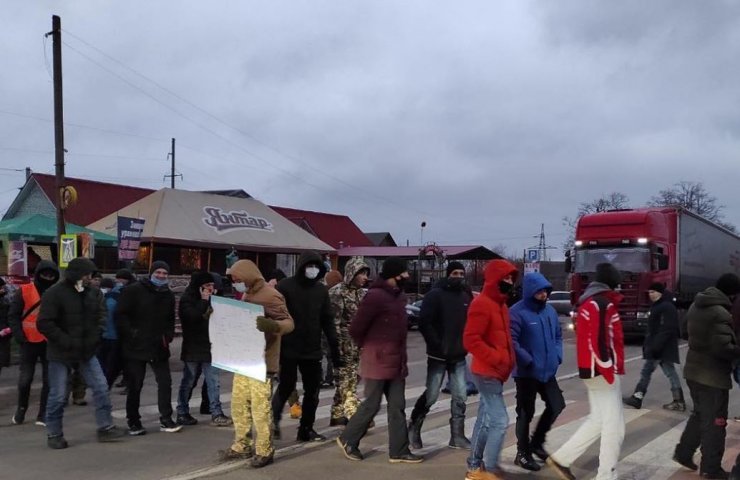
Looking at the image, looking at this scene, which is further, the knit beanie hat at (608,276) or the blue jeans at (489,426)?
the knit beanie hat at (608,276)

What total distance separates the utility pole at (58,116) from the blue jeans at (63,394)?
36.0 feet

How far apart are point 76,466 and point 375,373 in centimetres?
273

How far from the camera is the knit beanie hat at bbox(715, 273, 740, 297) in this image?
6.23 m

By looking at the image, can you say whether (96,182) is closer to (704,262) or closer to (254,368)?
(704,262)

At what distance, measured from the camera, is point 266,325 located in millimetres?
5895

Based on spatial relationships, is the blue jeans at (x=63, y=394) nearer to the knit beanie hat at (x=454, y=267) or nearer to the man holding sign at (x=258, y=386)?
the man holding sign at (x=258, y=386)

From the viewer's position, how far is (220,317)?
247 inches

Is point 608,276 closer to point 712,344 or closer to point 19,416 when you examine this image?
point 712,344

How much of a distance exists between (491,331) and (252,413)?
2211 millimetres

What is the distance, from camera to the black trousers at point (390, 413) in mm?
5984

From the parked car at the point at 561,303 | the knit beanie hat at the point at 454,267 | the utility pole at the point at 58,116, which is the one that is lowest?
the parked car at the point at 561,303

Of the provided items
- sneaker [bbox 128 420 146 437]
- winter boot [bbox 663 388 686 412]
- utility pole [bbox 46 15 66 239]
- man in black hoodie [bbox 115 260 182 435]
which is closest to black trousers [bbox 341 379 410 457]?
man in black hoodie [bbox 115 260 182 435]

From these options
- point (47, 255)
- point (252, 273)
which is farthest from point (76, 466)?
point (47, 255)

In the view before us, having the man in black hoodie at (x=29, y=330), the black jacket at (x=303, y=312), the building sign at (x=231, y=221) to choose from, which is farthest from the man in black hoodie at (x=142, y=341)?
the building sign at (x=231, y=221)
